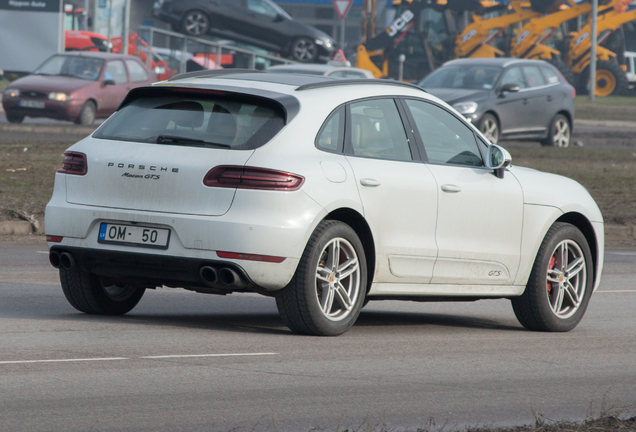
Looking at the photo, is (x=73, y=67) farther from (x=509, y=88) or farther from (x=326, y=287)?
(x=326, y=287)

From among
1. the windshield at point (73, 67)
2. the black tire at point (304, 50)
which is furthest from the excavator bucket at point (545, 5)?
the windshield at point (73, 67)

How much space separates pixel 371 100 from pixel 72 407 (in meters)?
3.25

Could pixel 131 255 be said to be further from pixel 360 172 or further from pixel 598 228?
pixel 598 228

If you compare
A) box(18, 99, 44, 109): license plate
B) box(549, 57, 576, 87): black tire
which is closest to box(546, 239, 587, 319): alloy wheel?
box(18, 99, 44, 109): license plate

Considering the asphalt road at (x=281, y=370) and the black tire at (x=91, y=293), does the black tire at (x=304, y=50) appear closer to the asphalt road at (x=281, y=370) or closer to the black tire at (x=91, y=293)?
the asphalt road at (x=281, y=370)

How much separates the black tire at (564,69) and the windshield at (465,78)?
25185 mm

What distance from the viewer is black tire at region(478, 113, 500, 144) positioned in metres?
22.3

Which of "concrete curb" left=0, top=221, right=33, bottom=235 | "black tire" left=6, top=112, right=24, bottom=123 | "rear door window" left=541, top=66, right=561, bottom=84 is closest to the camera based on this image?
"concrete curb" left=0, top=221, right=33, bottom=235

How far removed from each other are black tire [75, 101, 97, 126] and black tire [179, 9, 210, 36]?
13370 millimetres

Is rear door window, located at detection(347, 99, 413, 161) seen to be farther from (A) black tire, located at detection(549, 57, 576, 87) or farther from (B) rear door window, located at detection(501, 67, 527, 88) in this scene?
(A) black tire, located at detection(549, 57, 576, 87)

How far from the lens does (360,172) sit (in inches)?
283

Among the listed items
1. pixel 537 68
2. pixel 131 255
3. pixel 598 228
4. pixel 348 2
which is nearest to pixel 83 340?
pixel 131 255

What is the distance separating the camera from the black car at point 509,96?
880 inches

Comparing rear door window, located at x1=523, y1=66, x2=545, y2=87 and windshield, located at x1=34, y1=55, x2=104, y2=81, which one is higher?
rear door window, located at x1=523, y1=66, x2=545, y2=87
